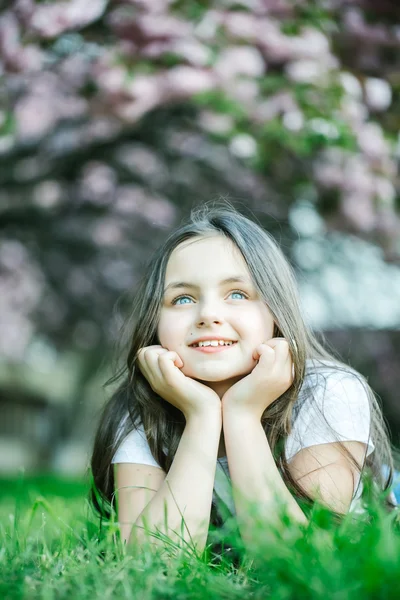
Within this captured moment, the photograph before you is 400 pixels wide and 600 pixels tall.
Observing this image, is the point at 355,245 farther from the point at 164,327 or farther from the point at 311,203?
the point at 164,327

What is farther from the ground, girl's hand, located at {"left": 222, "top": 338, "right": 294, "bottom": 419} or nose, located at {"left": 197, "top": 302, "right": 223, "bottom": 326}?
nose, located at {"left": 197, "top": 302, "right": 223, "bottom": 326}

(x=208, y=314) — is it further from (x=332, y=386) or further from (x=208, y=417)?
(x=332, y=386)

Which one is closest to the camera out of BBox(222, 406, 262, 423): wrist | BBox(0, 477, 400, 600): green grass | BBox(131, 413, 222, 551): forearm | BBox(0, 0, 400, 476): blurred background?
BBox(0, 477, 400, 600): green grass

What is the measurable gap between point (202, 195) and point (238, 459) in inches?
249

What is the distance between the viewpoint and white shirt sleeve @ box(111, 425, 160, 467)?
204cm

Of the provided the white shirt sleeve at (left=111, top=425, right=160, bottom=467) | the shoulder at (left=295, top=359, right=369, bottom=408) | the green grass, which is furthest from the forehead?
the green grass

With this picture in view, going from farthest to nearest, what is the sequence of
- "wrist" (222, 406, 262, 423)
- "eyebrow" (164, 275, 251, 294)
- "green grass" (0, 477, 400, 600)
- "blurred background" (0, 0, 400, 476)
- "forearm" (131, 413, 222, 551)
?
"blurred background" (0, 0, 400, 476) < "eyebrow" (164, 275, 251, 294) < "wrist" (222, 406, 262, 423) < "forearm" (131, 413, 222, 551) < "green grass" (0, 477, 400, 600)

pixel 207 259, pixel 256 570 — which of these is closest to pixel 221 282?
pixel 207 259

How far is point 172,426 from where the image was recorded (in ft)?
7.06

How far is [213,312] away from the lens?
1.94m

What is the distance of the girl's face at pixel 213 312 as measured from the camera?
76.8 inches

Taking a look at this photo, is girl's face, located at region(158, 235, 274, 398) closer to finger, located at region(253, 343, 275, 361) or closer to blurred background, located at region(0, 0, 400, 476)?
finger, located at region(253, 343, 275, 361)

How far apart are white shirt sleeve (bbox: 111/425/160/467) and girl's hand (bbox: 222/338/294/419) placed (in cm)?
29

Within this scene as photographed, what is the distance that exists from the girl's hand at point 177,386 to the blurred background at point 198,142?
0.43 m
